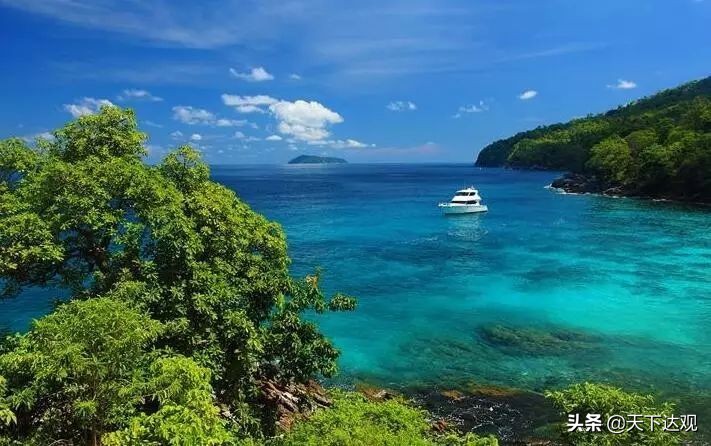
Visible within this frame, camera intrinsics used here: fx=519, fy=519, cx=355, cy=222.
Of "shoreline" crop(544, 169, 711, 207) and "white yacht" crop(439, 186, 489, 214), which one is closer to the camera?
"white yacht" crop(439, 186, 489, 214)

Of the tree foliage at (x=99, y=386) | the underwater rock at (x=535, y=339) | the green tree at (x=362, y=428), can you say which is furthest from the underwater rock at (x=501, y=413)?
the tree foliage at (x=99, y=386)

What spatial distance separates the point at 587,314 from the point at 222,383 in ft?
84.7

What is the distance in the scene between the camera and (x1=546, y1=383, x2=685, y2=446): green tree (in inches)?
458

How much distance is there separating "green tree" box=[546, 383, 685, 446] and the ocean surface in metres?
11.1

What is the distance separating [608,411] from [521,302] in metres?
24.6

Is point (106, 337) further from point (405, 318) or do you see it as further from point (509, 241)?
point (509, 241)

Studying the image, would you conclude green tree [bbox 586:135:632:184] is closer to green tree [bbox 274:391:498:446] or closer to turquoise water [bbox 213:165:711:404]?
turquoise water [bbox 213:165:711:404]

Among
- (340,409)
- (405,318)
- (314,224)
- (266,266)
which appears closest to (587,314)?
(405,318)

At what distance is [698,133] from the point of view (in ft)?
311

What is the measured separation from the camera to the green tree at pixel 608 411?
38.2 feet

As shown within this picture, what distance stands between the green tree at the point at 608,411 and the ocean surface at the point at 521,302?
36.4 ft

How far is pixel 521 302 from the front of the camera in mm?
36094

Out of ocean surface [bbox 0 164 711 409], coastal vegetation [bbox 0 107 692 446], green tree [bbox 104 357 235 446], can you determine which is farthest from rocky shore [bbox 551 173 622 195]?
green tree [bbox 104 357 235 446]

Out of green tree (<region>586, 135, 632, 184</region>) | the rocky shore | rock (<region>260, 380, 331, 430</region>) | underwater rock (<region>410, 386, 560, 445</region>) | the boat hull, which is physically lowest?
underwater rock (<region>410, 386, 560, 445</region>)
